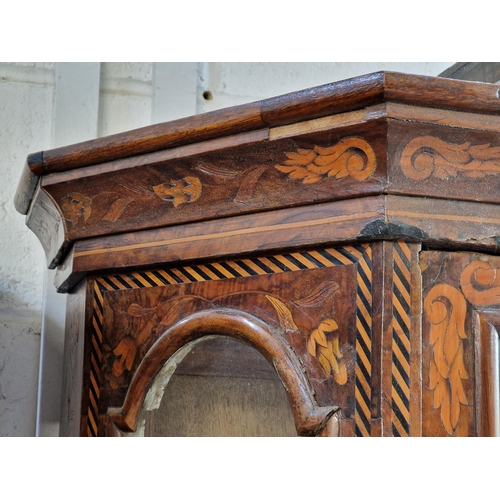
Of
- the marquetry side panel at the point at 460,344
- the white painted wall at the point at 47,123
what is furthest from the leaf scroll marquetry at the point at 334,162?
the white painted wall at the point at 47,123

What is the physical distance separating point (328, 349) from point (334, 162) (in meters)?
0.22

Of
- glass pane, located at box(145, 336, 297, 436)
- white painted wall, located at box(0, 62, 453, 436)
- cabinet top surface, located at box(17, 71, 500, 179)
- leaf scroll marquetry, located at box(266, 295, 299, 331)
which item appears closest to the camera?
cabinet top surface, located at box(17, 71, 500, 179)

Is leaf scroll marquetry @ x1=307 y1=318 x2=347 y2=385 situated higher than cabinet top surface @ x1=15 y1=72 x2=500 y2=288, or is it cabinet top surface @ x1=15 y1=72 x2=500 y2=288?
cabinet top surface @ x1=15 y1=72 x2=500 y2=288

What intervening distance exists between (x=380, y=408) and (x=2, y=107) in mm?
1233

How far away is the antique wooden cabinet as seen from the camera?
936mm

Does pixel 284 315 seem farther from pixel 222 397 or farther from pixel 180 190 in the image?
pixel 222 397

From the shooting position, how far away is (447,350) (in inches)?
37.5

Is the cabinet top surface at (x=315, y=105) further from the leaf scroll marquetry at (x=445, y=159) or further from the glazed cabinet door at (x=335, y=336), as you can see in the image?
the glazed cabinet door at (x=335, y=336)

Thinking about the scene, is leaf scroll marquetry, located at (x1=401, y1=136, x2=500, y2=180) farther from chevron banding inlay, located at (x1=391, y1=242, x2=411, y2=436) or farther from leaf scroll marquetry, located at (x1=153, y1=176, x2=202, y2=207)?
leaf scroll marquetry, located at (x1=153, y1=176, x2=202, y2=207)

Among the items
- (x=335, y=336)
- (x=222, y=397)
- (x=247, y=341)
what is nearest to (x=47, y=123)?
(x=222, y=397)

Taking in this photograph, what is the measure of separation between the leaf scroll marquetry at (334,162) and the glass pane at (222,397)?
25 cm

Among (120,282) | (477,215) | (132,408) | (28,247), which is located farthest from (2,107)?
(477,215)

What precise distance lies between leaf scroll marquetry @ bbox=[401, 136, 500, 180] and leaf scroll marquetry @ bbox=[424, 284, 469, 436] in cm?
13

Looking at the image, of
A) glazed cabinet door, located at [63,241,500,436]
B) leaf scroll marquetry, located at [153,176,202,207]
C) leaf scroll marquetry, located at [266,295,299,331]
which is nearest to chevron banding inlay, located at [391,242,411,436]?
glazed cabinet door, located at [63,241,500,436]
